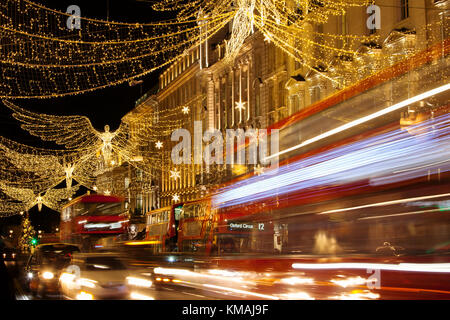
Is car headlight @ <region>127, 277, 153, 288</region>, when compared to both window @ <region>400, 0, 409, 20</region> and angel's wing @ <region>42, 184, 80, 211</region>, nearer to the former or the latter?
window @ <region>400, 0, 409, 20</region>

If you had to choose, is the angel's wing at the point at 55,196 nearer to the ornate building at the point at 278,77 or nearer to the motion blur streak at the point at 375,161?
the ornate building at the point at 278,77

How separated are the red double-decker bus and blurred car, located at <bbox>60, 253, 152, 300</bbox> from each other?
1925 centimetres

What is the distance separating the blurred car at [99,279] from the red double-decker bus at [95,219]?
19.2 m

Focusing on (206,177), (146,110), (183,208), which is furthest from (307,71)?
(146,110)

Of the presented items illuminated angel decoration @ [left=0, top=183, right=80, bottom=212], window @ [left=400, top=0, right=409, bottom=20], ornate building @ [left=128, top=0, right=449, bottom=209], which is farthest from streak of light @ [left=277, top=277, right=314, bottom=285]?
illuminated angel decoration @ [left=0, top=183, right=80, bottom=212]

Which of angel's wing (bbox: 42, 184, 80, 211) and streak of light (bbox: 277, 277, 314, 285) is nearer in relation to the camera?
streak of light (bbox: 277, 277, 314, 285)

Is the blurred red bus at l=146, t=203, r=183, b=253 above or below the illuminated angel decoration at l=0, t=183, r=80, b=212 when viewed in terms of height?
below

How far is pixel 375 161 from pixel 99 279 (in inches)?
190

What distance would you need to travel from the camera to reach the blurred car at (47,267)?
1564 cm

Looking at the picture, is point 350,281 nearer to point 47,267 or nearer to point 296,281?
point 296,281

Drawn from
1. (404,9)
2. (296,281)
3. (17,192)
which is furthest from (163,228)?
(17,192)

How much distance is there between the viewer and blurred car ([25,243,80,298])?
51.3ft

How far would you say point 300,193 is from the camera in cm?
1023
